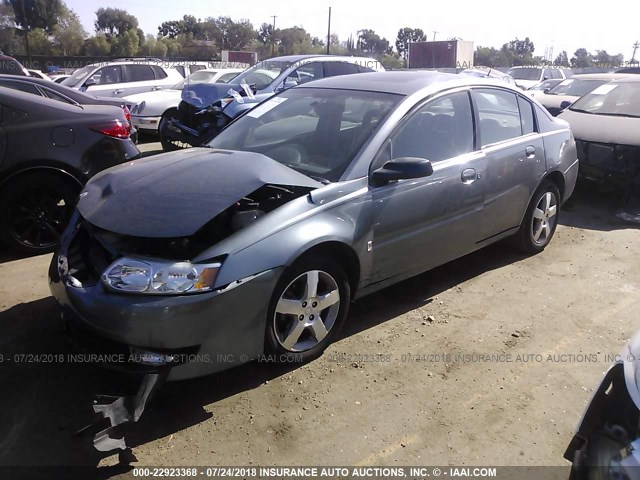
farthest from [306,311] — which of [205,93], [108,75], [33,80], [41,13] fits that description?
[41,13]

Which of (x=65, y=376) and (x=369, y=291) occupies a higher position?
(x=369, y=291)

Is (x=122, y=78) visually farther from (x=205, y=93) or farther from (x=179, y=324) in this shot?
(x=179, y=324)

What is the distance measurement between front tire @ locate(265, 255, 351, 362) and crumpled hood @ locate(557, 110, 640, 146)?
4996 mm

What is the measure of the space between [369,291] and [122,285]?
5.29 feet

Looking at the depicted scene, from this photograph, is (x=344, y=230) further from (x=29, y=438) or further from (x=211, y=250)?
(x=29, y=438)

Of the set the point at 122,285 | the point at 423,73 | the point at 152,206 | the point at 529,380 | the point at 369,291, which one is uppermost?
the point at 423,73

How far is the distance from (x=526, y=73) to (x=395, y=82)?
916 inches

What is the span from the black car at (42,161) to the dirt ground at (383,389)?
59 cm

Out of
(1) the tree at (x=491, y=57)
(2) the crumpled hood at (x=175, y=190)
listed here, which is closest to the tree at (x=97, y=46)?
(1) the tree at (x=491, y=57)

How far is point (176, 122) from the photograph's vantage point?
877cm

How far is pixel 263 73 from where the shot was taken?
1038 cm

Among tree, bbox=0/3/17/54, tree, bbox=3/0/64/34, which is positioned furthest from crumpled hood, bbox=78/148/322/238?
tree, bbox=3/0/64/34

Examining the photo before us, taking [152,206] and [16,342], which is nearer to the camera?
[152,206]

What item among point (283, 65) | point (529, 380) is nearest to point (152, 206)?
point (529, 380)
